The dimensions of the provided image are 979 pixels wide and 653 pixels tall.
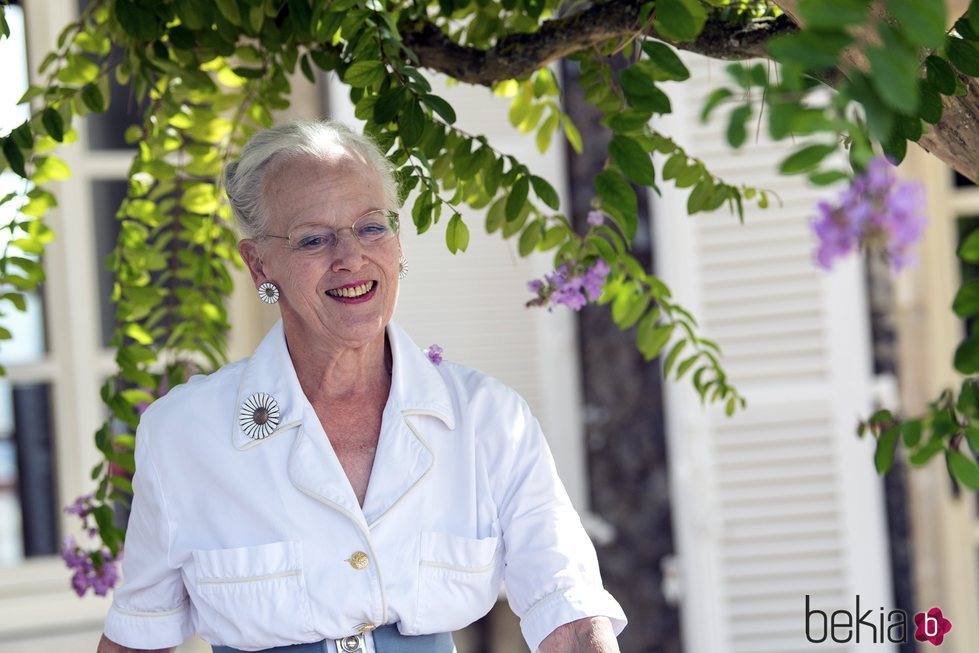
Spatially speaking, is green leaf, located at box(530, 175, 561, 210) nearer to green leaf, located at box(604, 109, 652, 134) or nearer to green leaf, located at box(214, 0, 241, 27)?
green leaf, located at box(604, 109, 652, 134)

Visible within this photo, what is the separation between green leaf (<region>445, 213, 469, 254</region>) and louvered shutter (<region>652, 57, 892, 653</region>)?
71.2 inches

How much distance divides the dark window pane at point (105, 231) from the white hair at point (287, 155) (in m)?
1.94

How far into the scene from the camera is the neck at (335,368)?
173cm

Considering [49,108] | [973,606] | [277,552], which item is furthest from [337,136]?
[973,606]

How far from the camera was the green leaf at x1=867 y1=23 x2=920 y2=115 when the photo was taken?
64 centimetres

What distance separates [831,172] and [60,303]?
3034mm

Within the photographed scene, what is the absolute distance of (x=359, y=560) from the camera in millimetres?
1599

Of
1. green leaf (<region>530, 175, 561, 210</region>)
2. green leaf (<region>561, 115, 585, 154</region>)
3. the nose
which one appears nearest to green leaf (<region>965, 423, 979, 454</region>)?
Answer: green leaf (<region>530, 175, 561, 210</region>)

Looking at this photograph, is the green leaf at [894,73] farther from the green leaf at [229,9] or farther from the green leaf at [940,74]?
the green leaf at [229,9]

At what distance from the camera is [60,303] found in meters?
3.41

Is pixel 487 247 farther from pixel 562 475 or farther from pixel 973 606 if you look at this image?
pixel 973 606

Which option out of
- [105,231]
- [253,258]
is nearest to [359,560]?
[253,258]

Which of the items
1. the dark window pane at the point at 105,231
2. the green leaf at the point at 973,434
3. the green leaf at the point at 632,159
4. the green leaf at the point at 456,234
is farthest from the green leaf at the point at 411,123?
the dark window pane at the point at 105,231

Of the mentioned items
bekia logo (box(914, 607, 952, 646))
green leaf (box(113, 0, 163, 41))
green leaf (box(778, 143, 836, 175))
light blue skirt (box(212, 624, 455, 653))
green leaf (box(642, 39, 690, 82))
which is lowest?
bekia logo (box(914, 607, 952, 646))
